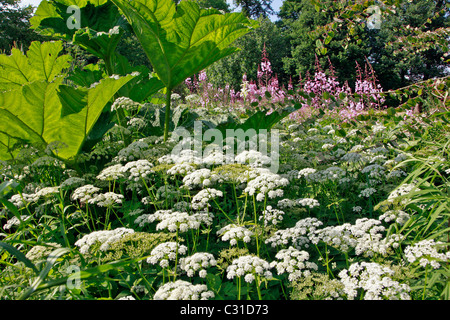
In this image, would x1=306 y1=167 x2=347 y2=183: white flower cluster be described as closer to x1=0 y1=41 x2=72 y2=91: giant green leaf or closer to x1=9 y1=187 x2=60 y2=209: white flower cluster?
x1=9 y1=187 x2=60 y2=209: white flower cluster

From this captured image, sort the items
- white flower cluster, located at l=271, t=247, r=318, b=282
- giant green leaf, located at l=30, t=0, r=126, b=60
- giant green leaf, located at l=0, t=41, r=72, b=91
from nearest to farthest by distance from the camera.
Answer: white flower cluster, located at l=271, t=247, r=318, b=282 < giant green leaf, located at l=0, t=41, r=72, b=91 < giant green leaf, located at l=30, t=0, r=126, b=60

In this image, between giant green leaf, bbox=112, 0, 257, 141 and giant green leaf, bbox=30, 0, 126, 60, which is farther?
giant green leaf, bbox=30, 0, 126, 60

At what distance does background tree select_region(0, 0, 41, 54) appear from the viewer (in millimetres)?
23078

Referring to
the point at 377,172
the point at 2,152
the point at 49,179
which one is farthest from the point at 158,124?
the point at 377,172

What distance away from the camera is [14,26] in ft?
76.2

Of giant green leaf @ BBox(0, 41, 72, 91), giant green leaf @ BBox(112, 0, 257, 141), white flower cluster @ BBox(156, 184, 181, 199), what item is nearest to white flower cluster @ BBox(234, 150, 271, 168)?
white flower cluster @ BBox(156, 184, 181, 199)

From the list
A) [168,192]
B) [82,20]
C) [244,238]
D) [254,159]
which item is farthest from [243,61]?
[244,238]

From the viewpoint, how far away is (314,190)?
9.93 ft

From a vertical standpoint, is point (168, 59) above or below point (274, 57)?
below

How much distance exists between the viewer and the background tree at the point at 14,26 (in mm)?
23078

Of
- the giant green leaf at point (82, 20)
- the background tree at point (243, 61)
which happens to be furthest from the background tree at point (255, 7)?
the giant green leaf at point (82, 20)
